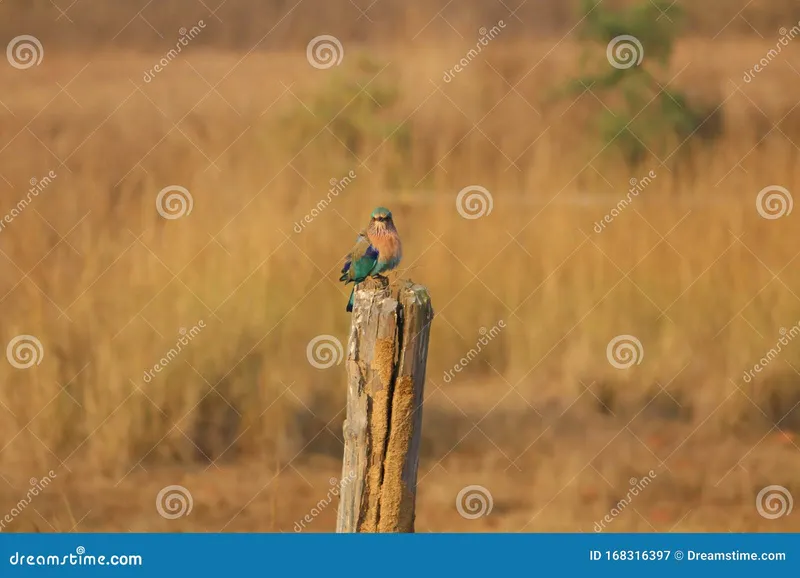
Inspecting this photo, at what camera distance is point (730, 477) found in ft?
24.8

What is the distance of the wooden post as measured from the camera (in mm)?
3941

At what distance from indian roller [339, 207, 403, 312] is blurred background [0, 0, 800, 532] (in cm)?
245

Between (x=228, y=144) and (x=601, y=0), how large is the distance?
432 cm

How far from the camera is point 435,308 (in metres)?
8.16

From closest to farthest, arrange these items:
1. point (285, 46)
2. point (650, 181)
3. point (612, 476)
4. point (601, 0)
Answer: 1. point (612, 476)
2. point (650, 181)
3. point (601, 0)
4. point (285, 46)

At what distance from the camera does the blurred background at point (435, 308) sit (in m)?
7.32

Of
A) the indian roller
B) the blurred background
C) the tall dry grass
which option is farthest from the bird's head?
the tall dry grass

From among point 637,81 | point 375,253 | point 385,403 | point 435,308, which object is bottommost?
point 385,403

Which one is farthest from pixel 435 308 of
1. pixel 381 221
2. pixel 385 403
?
pixel 385 403

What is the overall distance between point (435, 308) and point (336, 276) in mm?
703

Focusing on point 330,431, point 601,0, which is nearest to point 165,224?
point 330,431

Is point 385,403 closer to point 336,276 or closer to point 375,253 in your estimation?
point 375,253

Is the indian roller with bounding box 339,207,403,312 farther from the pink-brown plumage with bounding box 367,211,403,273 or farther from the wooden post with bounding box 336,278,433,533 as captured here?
the wooden post with bounding box 336,278,433,533

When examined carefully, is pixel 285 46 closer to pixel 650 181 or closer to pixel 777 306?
pixel 650 181
